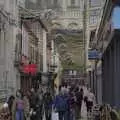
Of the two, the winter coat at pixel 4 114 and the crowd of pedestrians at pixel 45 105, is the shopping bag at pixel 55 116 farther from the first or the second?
the winter coat at pixel 4 114

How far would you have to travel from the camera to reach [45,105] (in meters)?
22.7

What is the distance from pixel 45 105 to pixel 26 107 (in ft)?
8.42

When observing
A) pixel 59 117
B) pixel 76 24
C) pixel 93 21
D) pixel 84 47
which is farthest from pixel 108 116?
pixel 76 24

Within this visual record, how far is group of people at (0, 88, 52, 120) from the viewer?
18344 millimetres

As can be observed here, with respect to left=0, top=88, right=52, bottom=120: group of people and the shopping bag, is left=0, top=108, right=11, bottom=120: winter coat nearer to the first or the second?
left=0, top=88, right=52, bottom=120: group of people

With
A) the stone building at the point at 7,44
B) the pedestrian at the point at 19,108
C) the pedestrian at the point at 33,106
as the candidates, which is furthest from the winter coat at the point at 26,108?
the stone building at the point at 7,44

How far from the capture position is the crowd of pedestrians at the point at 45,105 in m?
19.0

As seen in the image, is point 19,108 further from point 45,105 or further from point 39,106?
point 45,105

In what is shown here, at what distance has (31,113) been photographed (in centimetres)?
2105

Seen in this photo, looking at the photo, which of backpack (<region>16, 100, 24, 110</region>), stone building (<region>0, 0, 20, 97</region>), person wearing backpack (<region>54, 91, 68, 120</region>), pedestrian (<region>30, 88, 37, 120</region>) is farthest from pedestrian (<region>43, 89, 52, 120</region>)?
stone building (<region>0, 0, 20, 97</region>)

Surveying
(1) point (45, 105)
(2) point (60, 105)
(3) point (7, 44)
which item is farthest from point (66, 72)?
(2) point (60, 105)

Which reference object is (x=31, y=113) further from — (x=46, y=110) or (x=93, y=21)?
(x=93, y=21)

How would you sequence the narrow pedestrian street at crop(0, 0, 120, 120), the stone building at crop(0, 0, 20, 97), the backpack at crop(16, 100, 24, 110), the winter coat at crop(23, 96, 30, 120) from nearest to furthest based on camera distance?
the narrow pedestrian street at crop(0, 0, 120, 120)
the backpack at crop(16, 100, 24, 110)
the winter coat at crop(23, 96, 30, 120)
the stone building at crop(0, 0, 20, 97)

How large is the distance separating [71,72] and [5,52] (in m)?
52.8
